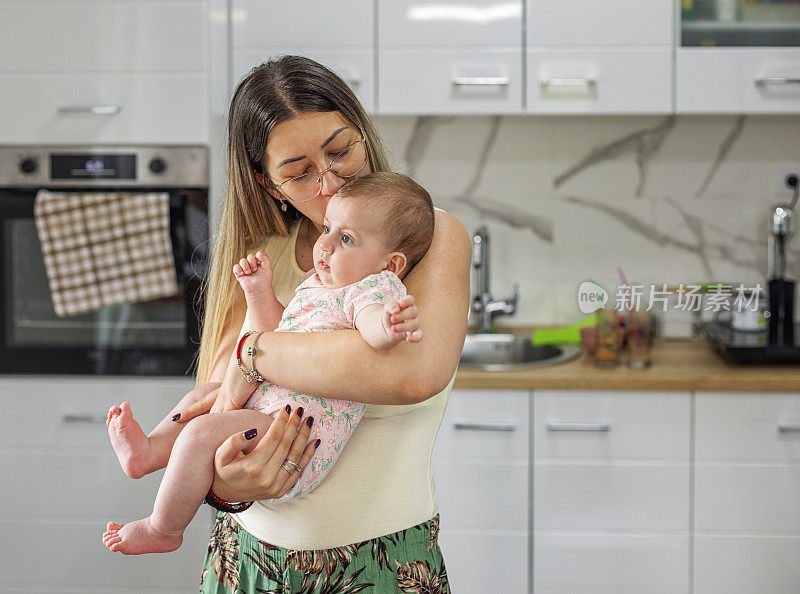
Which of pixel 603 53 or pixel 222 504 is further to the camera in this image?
pixel 603 53

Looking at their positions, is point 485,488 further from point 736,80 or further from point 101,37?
point 101,37

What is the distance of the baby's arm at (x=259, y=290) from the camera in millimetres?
1002

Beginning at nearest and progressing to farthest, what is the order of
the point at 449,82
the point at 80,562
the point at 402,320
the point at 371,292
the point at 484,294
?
the point at 402,320
the point at 371,292
the point at 80,562
the point at 449,82
the point at 484,294

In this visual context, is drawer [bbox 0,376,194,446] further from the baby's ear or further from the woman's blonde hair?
the baby's ear

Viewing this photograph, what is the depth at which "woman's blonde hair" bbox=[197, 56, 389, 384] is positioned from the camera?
100 cm

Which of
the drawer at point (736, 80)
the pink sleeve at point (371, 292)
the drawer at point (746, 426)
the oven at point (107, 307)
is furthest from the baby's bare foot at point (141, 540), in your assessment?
the drawer at point (736, 80)

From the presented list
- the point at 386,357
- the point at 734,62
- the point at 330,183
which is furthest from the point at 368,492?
the point at 734,62

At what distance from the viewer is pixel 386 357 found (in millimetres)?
880

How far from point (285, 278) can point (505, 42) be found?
Answer: 52.9 inches

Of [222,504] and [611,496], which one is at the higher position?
[222,504]

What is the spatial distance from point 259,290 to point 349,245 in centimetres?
14

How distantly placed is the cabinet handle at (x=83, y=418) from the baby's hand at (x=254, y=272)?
1224 millimetres

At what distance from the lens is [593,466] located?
2.04 meters

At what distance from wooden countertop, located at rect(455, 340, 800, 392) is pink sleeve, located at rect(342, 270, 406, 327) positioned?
3.60ft
